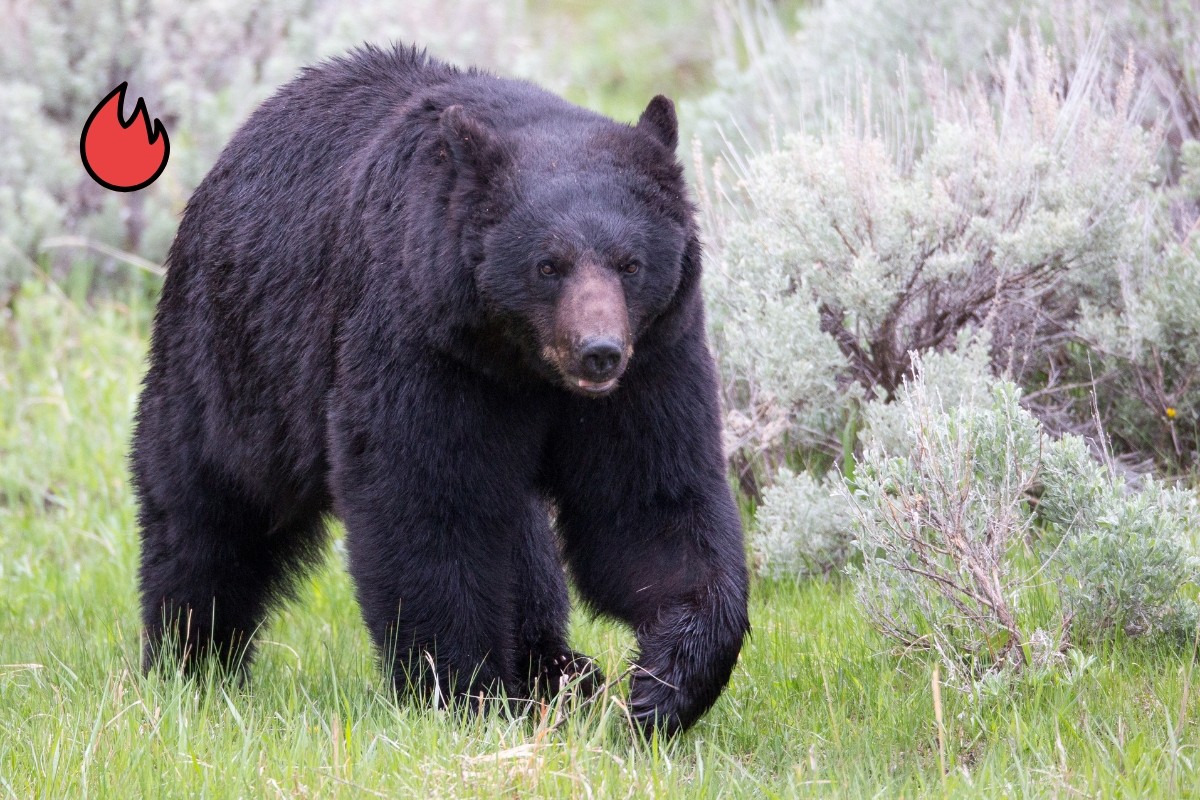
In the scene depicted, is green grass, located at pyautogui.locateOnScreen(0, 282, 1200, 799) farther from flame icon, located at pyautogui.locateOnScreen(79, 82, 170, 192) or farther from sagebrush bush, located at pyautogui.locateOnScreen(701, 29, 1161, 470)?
flame icon, located at pyautogui.locateOnScreen(79, 82, 170, 192)

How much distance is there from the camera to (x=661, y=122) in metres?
4.21

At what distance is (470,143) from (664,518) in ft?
3.62

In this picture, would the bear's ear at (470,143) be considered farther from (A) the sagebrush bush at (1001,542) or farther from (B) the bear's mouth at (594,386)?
(A) the sagebrush bush at (1001,542)

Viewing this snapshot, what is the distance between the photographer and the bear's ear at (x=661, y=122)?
4.20 m

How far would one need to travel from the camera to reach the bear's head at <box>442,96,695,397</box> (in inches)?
150

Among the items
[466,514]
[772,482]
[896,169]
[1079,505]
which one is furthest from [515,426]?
[896,169]

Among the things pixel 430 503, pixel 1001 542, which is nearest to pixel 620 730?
pixel 430 503

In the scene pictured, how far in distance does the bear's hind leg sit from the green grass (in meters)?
0.15

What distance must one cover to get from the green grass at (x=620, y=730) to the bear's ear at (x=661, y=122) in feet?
4.61

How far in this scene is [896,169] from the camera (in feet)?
20.6

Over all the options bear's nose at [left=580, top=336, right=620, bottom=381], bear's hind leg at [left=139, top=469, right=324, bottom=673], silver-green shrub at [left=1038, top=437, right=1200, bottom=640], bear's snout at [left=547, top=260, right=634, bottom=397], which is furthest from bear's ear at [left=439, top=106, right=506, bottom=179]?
silver-green shrub at [left=1038, top=437, right=1200, bottom=640]

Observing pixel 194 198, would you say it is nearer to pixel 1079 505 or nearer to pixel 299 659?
pixel 299 659

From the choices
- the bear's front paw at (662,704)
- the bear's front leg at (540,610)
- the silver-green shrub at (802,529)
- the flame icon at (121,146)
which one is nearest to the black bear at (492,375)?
the bear's front paw at (662,704)

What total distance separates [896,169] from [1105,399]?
1247 mm
